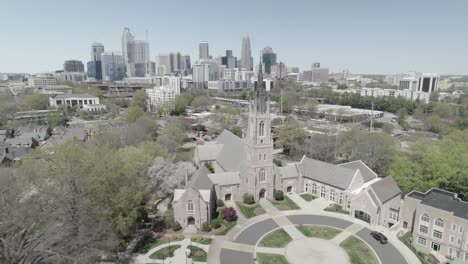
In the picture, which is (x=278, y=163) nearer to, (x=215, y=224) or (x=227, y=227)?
(x=227, y=227)

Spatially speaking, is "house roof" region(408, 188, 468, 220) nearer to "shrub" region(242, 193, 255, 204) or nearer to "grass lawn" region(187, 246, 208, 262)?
"shrub" region(242, 193, 255, 204)

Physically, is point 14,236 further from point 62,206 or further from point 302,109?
point 302,109

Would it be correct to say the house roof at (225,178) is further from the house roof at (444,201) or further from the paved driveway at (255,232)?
the house roof at (444,201)

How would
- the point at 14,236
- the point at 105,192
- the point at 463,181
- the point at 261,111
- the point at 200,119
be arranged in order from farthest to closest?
the point at 200,119
the point at 261,111
the point at 463,181
the point at 105,192
the point at 14,236

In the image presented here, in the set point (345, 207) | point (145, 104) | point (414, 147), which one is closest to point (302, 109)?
point (145, 104)

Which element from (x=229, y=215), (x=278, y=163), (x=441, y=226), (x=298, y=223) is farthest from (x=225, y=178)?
(x=441, y=226)

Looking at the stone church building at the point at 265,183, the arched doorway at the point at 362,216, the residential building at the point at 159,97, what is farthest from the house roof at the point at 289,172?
the residential building at the point at 159,97

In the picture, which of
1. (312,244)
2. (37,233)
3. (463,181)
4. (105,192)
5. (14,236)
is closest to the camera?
(14,236)
